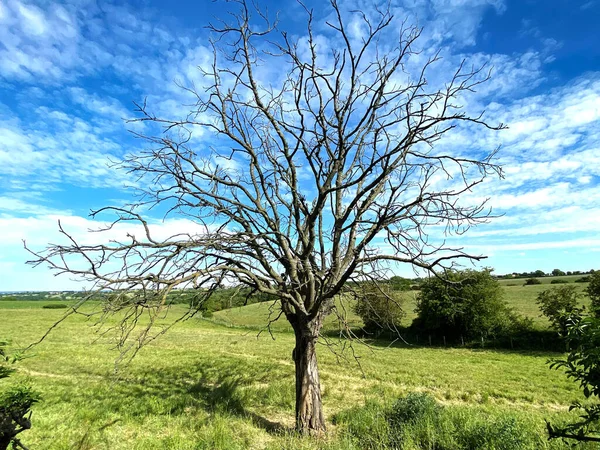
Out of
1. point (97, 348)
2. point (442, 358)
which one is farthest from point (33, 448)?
point (442, 358)

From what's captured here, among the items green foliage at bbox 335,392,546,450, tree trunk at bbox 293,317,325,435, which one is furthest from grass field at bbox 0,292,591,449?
tree trunk at bbox 293,317,325,435

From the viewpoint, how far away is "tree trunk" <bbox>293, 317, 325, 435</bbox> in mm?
6832

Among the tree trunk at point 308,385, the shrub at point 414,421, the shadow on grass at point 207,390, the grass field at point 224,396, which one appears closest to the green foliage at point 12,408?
the grass field at point 224,396

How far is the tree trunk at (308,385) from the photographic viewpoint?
683cm

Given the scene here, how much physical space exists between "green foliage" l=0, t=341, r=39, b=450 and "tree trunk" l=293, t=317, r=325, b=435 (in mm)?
4476

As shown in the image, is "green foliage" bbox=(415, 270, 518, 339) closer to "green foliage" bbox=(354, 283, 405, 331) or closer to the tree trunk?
"green foliage" bbox=(354, 283, 405, 331)

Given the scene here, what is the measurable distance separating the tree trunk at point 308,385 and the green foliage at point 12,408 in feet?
14.7

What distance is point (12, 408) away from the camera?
3736mm

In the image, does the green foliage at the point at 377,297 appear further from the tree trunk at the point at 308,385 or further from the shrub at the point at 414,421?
the shrub at the point at 414,421

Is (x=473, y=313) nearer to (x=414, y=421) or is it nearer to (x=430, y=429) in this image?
(x=414, y=421)

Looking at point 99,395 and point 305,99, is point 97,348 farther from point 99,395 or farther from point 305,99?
point 305,99

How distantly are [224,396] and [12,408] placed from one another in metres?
6.99

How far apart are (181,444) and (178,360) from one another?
33.3ft

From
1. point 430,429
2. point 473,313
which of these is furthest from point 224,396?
point 473,313
